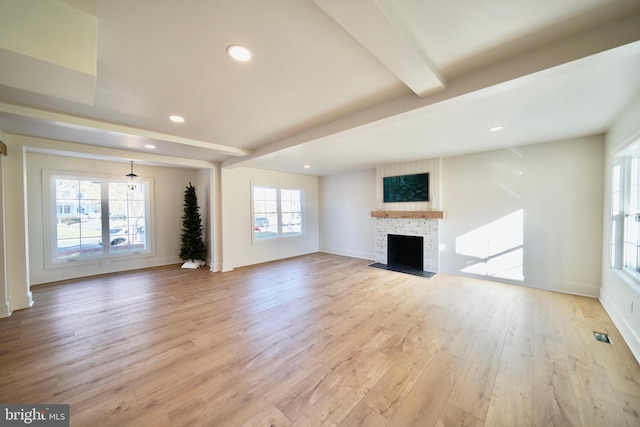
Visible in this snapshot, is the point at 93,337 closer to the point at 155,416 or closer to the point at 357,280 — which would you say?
the point at 155,416

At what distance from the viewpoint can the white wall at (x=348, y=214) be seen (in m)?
6.45

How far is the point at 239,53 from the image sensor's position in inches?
65.1

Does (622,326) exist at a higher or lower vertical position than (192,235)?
lower

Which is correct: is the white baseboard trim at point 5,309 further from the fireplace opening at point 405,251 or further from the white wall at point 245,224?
the fireplace opening at point 405,251

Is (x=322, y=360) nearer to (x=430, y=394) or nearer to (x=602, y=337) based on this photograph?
(x=430, y=394)

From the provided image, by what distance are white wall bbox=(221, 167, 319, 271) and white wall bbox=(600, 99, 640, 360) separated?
610 centimetres

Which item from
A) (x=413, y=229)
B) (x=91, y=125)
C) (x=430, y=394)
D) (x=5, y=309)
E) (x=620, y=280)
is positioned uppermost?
(x=91, y=125)

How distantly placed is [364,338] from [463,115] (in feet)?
9.23

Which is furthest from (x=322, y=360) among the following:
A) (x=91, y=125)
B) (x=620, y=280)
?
(x=91, y=125)

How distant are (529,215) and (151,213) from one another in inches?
323

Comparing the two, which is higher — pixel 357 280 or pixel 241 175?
pixel 241 175

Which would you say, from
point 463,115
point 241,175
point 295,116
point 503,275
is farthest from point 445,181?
point 241,175

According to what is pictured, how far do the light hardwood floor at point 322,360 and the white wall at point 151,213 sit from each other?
103 cm

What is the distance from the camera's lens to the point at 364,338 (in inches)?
99.0
